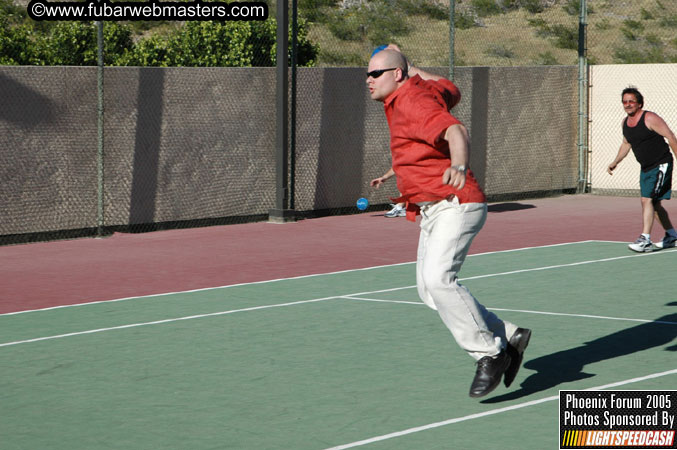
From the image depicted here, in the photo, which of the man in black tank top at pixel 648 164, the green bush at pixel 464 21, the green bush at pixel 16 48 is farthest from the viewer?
the green bush at pixel 464 21

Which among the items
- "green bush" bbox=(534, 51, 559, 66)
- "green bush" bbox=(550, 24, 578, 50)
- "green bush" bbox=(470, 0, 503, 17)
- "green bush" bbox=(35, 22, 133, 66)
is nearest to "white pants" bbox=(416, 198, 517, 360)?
"green bush" bbox=(35, 22, 133, 66)

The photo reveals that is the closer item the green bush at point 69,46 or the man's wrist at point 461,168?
the man's wrist at point 461,168

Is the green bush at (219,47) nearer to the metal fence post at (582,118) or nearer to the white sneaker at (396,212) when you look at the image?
the metal fence post at (582,118)

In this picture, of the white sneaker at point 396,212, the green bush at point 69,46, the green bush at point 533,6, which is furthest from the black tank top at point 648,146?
the green bush at point 533,6

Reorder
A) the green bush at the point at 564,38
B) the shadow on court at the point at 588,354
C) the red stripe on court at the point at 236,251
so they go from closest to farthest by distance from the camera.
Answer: the shadow on court at the point at 588,354
the red stripe on court at the point at 236,251
the green bush at the point at 564,38

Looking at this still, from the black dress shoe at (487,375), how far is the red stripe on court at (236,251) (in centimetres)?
515

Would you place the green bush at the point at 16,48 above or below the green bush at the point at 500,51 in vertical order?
below

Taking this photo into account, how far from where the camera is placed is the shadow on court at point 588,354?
7480 mm

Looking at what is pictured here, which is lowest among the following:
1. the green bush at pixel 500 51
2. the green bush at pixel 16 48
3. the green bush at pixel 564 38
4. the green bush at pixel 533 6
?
the green bush at pixel 16 48

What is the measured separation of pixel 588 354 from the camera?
329 inches

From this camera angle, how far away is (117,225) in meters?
16.3

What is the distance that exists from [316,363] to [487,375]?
1583mm

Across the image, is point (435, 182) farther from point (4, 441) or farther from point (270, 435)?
point (4, 441)

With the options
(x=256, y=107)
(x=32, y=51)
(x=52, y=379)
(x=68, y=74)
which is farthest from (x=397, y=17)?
(x=52, y=379)
